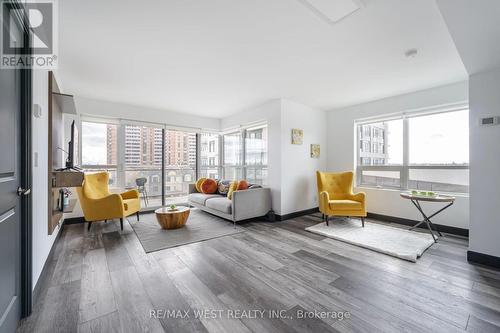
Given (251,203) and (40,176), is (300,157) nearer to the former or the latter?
(251,203)

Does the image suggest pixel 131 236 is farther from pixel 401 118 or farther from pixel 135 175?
pixel 401 118

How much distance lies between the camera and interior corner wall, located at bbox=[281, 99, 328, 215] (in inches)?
164

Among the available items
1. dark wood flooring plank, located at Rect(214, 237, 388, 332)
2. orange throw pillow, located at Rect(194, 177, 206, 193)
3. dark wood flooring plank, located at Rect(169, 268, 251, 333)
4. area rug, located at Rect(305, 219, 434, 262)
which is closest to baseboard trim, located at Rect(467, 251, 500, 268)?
area rug, located at Rect(305, 219, 434, 262)

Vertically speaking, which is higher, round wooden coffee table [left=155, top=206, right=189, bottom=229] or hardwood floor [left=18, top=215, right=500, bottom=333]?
round wooden coffee table [left=155, top=206, right=189, bottom=229]

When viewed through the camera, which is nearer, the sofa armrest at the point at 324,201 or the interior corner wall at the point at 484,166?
the interior corner wall at the point at 484,166

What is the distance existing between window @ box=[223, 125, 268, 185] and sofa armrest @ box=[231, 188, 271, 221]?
0.74m

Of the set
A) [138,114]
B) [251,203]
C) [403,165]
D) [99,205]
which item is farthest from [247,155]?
[403,165]

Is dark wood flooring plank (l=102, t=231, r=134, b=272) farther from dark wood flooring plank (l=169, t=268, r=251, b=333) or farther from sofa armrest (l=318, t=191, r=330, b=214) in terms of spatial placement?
sofa armrest (l=318, t=191, r=330, b=214)

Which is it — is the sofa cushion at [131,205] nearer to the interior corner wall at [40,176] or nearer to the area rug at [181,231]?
the area rug at [181,231]

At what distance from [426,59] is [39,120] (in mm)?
4406

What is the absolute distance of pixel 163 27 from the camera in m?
2.01

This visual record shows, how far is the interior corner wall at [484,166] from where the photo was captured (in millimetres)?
2209

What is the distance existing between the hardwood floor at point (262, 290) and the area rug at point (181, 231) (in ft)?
0.60

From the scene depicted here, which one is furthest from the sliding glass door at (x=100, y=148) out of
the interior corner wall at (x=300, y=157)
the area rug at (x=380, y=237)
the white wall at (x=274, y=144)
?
the area rug at (x=380, y=237)
